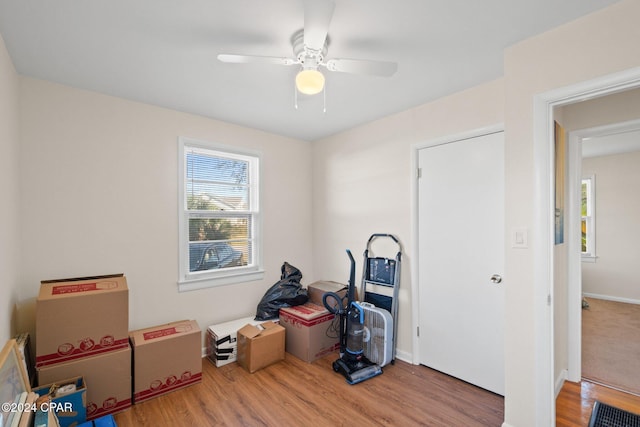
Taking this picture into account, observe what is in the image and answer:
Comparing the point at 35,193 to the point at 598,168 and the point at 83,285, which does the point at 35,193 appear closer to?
the point at 83,285

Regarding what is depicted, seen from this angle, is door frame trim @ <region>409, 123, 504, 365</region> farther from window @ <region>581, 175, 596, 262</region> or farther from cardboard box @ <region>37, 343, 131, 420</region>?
window @ <region>581, 175, 596, 262</region>

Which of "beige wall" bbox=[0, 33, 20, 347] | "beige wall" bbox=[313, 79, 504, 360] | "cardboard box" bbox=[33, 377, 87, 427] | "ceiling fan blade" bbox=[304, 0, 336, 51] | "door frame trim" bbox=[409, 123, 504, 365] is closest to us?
"ceiling fan blade" bbox=[304, 0, 336, 51]

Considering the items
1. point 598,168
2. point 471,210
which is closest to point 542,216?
point 471,210

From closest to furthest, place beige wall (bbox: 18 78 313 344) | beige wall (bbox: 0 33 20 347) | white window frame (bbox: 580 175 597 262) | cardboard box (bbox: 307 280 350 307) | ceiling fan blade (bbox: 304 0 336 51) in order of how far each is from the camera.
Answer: ceiling fan blade (bbox: 304 0 336 51) → beige wall (bbox: 0 33 20 347) → beige wall (bbox: 18 78 313 344) → cardboard box (bbox: 307 280 350 307) → white window frame (bbox: 580 175 597 262)

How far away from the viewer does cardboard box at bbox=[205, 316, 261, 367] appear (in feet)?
9.20

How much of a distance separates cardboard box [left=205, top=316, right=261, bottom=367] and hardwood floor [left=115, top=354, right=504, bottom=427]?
0.12m

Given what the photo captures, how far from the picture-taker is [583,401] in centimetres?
227

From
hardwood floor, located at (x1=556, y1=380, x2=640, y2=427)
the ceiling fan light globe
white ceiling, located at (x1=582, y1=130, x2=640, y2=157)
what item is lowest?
hardwood floor, located at (x1=556, y1=380, x2=640, y2=427)

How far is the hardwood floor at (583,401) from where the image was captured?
6.80ft

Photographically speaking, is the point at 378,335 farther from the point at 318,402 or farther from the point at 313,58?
the point at 313,58

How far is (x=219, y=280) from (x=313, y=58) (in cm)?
238

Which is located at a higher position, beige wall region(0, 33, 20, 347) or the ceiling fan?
the ceiling fan

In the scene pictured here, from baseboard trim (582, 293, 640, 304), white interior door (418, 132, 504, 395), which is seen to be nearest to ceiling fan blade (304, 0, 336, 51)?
white interior door (418, 132, 504, 395)

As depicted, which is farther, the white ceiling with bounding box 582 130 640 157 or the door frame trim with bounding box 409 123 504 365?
the white ceiling with bounding box 582 130 640 157
